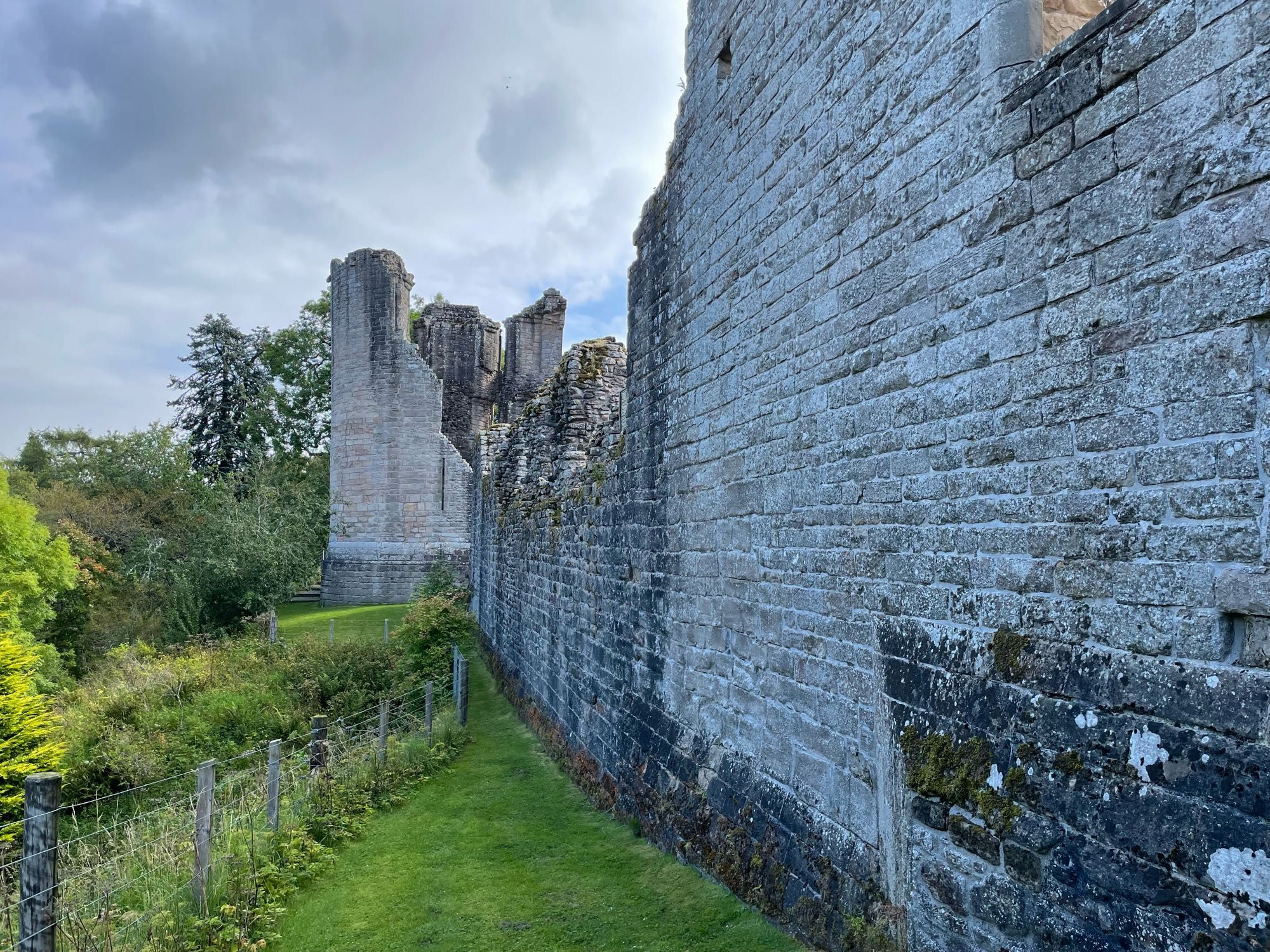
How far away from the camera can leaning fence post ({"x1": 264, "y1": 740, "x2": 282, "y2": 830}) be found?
6805 millimetres

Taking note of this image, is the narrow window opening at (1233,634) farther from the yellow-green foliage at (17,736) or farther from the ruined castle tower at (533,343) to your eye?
the ruined castle tower at (533,343)

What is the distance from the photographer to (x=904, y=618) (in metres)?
3.55

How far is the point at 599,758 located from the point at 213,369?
121 feet

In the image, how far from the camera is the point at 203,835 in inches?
227

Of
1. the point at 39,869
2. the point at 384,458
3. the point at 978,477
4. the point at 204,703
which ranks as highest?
the point at 384,458

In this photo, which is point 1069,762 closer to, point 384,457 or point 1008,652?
point 1008,652

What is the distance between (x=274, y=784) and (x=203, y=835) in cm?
110

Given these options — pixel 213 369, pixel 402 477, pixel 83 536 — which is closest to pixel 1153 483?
pixel 402 477

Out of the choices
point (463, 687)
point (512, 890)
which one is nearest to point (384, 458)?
point (463, 687)

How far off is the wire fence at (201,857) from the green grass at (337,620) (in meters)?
8.48

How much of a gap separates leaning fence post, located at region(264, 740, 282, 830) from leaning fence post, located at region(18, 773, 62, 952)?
6.95 feet

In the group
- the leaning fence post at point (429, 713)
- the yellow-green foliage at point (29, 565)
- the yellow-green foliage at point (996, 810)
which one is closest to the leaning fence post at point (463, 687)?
the leaning fence post at point (429, 713)

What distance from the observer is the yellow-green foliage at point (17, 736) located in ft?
27.9

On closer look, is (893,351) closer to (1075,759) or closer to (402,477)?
(1075,759)
